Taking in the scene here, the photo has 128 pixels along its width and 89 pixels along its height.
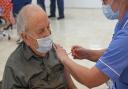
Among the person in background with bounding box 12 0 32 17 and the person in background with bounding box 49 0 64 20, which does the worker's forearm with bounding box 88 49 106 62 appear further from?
the person in background with bounding box 49 0 64 20

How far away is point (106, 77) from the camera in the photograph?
59.9 inches

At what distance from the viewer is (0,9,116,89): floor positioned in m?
4.71

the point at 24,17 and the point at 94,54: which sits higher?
the point at 24,17

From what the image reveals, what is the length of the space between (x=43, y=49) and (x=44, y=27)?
149mm

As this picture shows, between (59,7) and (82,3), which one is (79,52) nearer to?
(59,7)

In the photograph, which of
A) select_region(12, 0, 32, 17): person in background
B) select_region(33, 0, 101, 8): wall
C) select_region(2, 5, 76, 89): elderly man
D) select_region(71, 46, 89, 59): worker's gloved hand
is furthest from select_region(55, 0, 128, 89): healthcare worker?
select_region(33, 0, 101, 8): wall

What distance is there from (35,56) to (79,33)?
11.9 feet

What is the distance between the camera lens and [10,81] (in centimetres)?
176

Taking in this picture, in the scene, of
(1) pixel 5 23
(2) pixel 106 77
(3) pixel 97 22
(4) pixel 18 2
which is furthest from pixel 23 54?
(3) pixel 97 22

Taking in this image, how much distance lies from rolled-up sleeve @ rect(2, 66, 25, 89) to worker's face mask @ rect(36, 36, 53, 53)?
252 millimetres

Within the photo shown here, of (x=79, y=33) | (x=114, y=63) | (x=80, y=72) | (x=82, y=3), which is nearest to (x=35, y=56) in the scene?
(x=80, y=72)

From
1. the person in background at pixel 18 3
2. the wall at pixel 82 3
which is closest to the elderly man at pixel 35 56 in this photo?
the person in background at pixel 18 3

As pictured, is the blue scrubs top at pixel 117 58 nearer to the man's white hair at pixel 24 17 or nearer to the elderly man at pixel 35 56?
the elderly man at pixel 35 56

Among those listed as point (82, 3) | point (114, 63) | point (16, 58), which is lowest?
point (82, 3)
